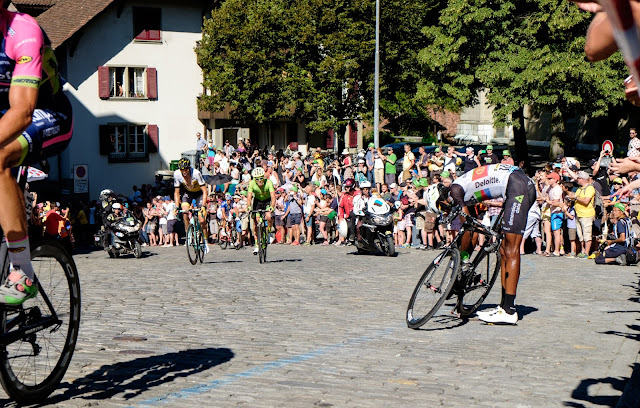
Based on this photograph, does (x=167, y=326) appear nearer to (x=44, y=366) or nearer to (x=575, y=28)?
Answer: (x=44, y=366)

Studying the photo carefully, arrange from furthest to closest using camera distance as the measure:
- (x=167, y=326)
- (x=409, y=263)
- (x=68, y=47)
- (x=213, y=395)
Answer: (x=68, y=47), (x=409, y=263), (x=167, y=326), (x=213, y=395)

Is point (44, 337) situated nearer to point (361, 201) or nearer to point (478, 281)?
point (478, 281)

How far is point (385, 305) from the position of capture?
13.1 metres

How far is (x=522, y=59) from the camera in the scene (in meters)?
38.2

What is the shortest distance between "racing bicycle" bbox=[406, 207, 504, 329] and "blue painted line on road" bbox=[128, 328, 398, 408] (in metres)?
0.56

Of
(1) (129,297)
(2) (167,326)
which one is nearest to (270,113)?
(1) (129,297)

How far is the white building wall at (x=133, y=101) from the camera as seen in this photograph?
49.3m

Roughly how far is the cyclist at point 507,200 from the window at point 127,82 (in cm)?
4079

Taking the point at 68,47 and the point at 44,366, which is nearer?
the point at 44,366

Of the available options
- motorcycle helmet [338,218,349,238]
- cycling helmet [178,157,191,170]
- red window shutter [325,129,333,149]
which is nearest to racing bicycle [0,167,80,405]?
cycling helmet [178,157,191,170]

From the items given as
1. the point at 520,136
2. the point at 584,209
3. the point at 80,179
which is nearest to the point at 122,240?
the point at 80,179

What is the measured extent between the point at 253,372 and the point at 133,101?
147ft

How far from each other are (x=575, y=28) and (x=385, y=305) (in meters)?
28.0

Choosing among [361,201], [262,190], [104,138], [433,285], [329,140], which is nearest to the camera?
[433,285]
